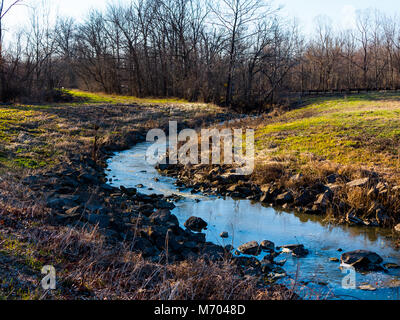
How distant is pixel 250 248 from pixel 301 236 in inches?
60.7

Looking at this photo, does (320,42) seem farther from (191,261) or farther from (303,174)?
(191,261)

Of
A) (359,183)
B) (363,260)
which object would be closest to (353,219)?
(359,183)

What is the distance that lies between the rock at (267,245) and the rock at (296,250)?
200 mm

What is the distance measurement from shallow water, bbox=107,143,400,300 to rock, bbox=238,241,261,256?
27 cm

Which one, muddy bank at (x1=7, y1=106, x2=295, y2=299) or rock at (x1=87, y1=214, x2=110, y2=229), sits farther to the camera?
rock at (x1=87, y1=214, x2=110, y2=229)

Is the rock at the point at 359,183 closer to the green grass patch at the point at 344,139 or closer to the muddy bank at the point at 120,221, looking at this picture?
the green grass patch at the point at 344,139

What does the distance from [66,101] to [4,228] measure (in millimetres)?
26882

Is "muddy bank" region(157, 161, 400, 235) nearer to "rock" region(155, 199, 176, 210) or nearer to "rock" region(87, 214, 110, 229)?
"rock" region(155, 199, 176, 210)

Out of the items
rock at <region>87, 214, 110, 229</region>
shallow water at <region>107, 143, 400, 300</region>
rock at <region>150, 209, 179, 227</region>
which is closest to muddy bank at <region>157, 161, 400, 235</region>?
shallow water at <region>107, 143, 400, 300</region>

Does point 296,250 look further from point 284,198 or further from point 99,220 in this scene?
point 99,220

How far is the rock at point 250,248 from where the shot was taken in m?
6.51

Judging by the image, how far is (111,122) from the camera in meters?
20.6

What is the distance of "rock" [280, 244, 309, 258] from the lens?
6457mm
